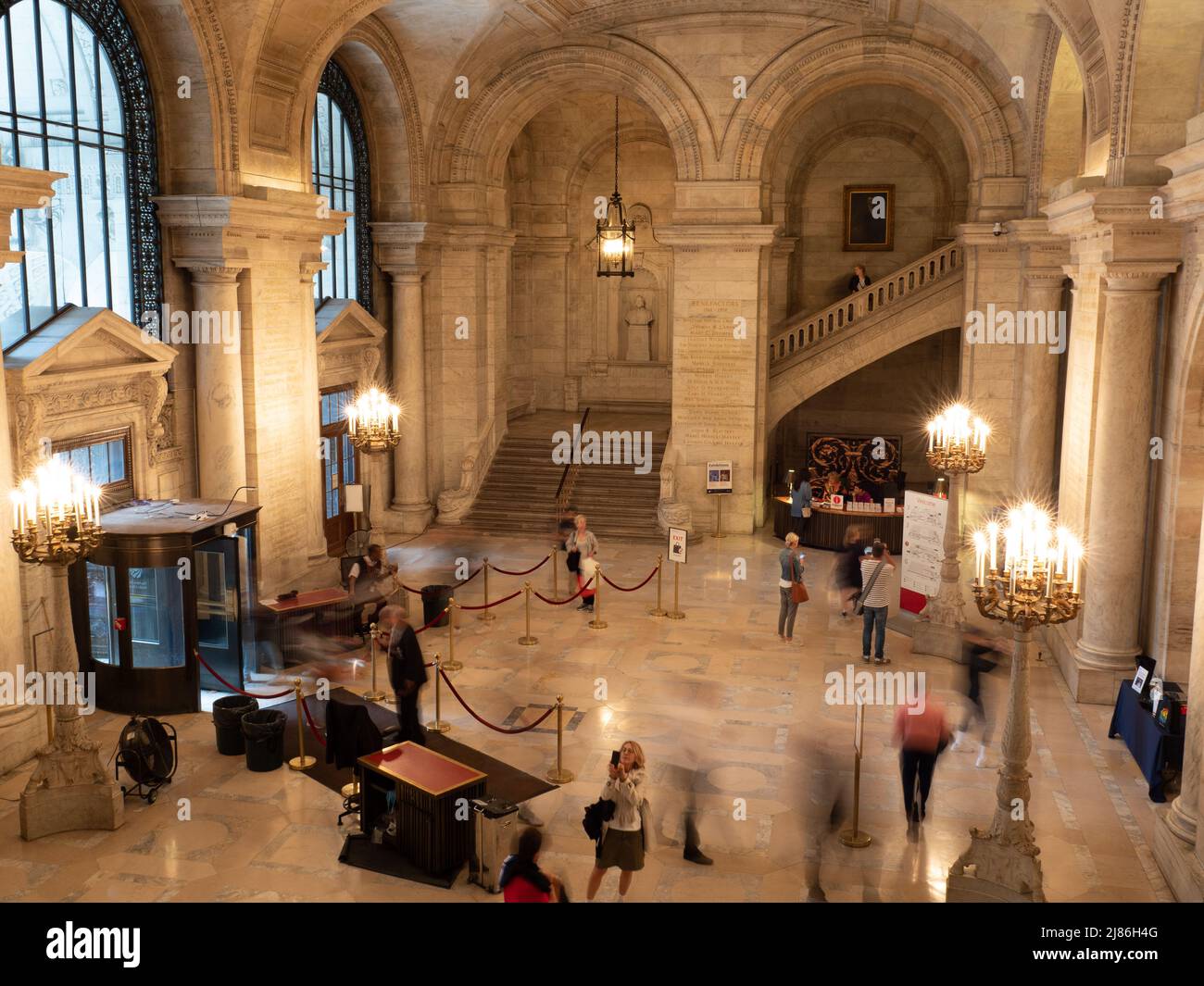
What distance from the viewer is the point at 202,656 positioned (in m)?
12.8

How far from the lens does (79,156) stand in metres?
12.5

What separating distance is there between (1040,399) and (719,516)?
5.78 meters

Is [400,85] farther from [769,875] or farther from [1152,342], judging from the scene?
[769,875]

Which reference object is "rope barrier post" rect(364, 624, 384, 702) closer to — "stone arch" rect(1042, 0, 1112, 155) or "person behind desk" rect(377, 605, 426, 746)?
"person behind desk" rect(377, 605, 426, 746)

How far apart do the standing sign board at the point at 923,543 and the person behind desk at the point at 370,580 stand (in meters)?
6.50

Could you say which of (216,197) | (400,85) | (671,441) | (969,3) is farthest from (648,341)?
(216,197)

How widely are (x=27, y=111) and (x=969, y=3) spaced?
1211cm

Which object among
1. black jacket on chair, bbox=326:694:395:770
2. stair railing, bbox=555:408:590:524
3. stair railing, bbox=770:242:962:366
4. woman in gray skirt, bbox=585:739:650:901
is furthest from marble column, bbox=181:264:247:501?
stair railing, bbox=770:242:962:366

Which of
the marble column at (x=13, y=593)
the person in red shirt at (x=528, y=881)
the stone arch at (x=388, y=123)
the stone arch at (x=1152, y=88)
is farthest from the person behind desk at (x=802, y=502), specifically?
the person in red shirt at (x=528, y=881)

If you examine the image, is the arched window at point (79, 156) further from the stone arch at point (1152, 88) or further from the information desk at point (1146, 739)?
the information desk at point (1146, 739)

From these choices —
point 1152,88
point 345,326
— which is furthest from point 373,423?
point 1152,88

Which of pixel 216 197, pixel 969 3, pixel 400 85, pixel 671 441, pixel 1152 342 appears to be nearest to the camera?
pixel 1152 342

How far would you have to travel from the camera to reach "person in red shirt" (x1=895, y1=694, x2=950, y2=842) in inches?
350

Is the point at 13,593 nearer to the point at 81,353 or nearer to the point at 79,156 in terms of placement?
the point at 81,353
